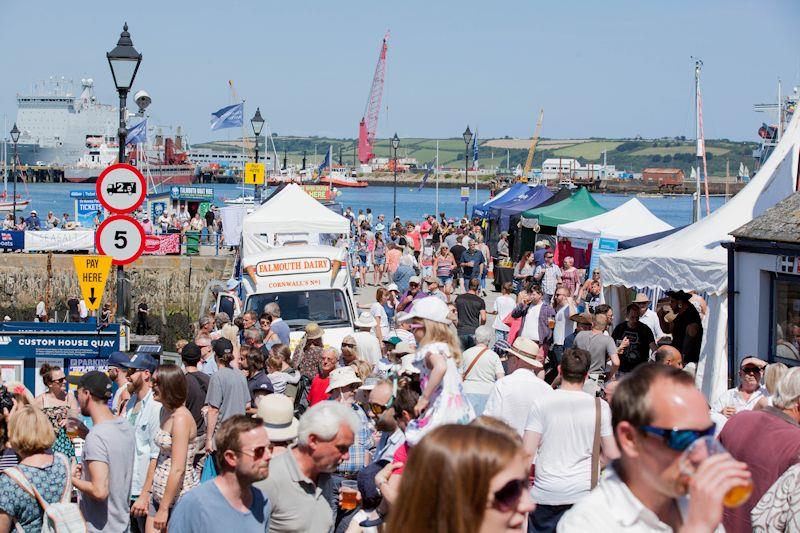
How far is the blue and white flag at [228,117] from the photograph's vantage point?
38750 mm

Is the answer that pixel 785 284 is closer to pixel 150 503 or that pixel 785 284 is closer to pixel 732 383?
pixel 732 383

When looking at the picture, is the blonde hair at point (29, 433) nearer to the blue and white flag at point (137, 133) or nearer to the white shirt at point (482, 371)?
the white shirt at point (482, 371)

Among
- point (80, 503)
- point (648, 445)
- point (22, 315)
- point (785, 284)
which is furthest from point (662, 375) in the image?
point (22, 315)

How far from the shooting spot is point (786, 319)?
1142cm

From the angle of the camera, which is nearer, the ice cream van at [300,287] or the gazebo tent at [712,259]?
the gazebo tent at [712,259]

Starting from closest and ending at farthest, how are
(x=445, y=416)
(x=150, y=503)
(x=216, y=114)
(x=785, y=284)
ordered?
(x=445, y=416)
(x=150, y=503)
(x=785, y=284)
(x=216, y=114)

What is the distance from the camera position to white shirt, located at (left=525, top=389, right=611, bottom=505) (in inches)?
243

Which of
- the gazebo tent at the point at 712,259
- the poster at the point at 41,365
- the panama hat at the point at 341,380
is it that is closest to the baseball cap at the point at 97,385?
the panama hat at the point at 341,380

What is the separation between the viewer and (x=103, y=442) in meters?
6.22

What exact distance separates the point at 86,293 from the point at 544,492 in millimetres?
6973

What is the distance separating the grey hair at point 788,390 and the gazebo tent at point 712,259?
6259 millimetres

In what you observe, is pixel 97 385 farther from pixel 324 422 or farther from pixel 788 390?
pixel 788 390

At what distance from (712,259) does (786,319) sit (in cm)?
189

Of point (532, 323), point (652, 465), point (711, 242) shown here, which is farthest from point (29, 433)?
point (711, 242)
